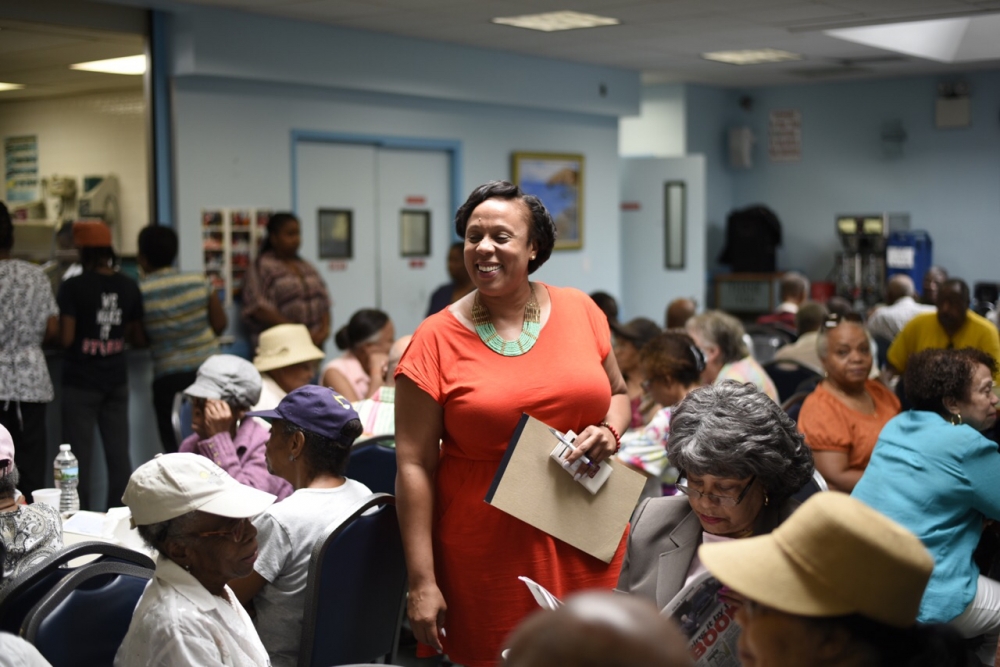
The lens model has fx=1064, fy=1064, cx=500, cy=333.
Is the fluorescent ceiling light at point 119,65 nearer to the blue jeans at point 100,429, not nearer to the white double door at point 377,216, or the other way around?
the white double door at point 377,216

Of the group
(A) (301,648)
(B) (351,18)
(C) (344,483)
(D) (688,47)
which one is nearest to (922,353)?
(C) (344,483)

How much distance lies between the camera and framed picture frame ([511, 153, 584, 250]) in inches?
367

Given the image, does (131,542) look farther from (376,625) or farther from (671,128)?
(671,128)

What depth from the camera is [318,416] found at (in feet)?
9.20

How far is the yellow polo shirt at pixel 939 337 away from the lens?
5.57m

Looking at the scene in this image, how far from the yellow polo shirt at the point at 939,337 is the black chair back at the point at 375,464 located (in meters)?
3.14

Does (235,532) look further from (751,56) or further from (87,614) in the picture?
(751,56)

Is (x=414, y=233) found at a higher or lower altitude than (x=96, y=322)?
higher

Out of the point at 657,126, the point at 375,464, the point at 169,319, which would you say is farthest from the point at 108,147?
the point at 657,126

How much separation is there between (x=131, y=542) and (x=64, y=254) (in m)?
3.67

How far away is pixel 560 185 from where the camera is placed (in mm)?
9664

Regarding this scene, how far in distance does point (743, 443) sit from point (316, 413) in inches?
45.4

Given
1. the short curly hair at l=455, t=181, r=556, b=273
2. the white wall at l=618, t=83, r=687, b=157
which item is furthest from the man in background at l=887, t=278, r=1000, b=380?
the white wall at l=618, t=83, r=687, b=157

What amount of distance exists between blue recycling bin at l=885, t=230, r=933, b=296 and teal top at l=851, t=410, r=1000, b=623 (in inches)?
354
